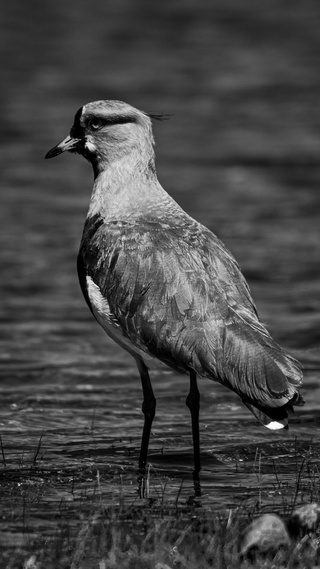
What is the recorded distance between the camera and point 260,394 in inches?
275

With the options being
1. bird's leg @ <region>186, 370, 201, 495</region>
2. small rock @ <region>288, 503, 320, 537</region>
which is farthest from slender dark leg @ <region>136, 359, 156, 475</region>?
small rock @ <region>288, 503, 320, 537</region>

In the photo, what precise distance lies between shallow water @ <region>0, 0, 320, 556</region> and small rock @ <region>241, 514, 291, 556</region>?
717 millimetres

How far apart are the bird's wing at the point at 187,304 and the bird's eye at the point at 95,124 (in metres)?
0.82

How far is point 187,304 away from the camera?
743 centimetres

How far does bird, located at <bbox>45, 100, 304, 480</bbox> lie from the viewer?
7117 mm

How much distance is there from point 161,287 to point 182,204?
829 cm

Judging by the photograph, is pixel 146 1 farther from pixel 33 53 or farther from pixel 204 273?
pixel 204 273

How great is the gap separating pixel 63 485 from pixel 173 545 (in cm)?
139

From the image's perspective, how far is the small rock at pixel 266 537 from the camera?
5941mm

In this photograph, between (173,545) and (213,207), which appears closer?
(173,545)

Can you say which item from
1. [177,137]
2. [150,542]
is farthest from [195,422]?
[177,137]

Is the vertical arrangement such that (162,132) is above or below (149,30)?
below

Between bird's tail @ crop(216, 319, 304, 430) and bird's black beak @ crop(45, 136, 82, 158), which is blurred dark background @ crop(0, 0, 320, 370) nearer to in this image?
bird's black beak @ crop(45, 136, 82, 158)

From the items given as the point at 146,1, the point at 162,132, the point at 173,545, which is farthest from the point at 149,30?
the point at 173,545
